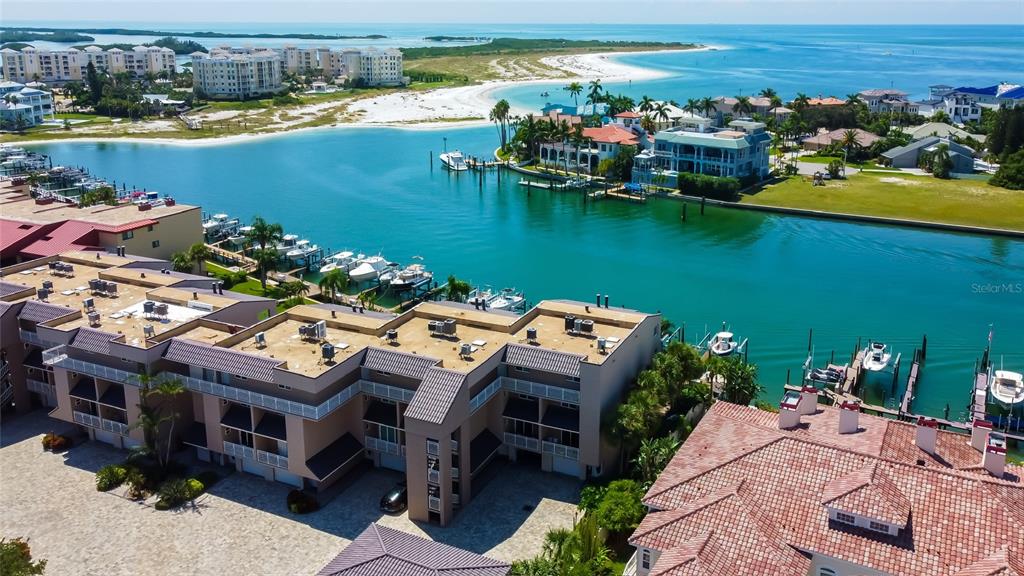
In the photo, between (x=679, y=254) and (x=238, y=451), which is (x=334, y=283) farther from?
(x=679, y=254)

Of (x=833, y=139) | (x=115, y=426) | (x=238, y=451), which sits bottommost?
(x=238, y=451)

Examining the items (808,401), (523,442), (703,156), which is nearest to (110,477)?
(523,442)

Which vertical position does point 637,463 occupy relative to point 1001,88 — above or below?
below

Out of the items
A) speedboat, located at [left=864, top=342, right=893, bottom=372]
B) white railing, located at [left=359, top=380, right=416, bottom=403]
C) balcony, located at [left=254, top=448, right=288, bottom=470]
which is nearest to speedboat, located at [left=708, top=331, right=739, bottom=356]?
speedboat, located at [left=864, top=342, right=893, bottom=372]

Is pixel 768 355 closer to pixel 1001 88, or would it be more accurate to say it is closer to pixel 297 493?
pixel 297 493

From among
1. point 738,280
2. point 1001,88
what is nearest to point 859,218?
point 738,280

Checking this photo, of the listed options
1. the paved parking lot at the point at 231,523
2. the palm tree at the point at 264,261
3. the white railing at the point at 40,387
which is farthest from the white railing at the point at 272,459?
the palm tree at the point at 264,261

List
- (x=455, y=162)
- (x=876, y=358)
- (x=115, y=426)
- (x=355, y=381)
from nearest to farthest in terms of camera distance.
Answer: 1. (x=355, y=381)
2. (x=115, y=426)
3. (x=876, y=358)
4. (x=455, y=162)
